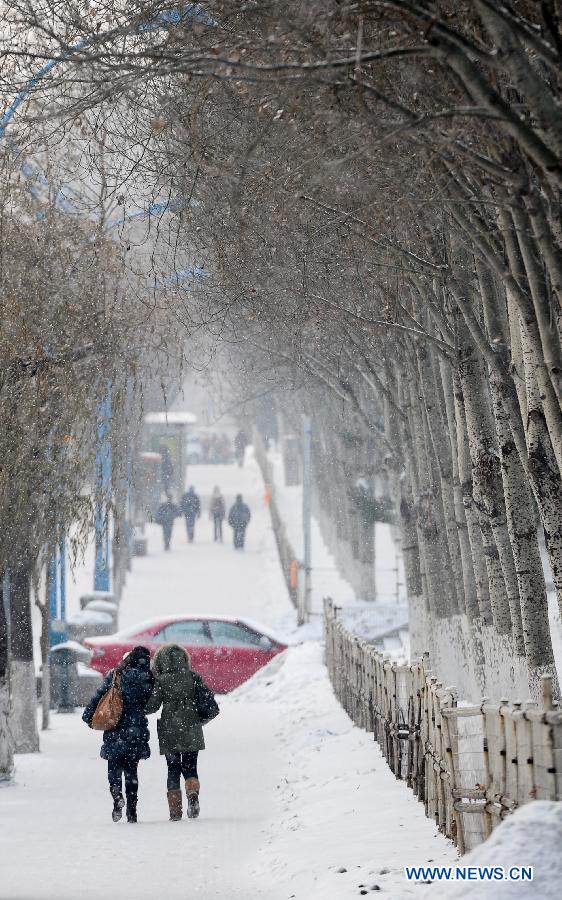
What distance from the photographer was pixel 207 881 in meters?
9.59

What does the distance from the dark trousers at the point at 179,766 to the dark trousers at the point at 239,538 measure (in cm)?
3654

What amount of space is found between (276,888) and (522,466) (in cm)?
515

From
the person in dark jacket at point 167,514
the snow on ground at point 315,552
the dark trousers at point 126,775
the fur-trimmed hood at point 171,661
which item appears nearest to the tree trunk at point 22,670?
the fur-trimmed hood at point 171,661

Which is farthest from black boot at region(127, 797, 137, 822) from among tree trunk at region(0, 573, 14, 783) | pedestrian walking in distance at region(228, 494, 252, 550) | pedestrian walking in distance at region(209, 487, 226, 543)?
pedestrian walking in distance at region(209, 487, 226, 543)

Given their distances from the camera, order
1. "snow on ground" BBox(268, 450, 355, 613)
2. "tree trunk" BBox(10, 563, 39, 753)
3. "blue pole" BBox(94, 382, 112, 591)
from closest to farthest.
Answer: "blue pole" BBox(94, 382, 112, 591)
"tree trunk" BBox(10, 563, 39, 753)
"snow on ground" BBox(268, 450, 355, 613)

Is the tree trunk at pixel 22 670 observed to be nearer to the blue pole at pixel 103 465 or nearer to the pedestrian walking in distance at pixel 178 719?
the blue pole at pixel 103 465

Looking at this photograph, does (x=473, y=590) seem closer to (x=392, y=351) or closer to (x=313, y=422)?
(x=392, y=351)

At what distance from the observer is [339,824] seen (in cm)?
1070

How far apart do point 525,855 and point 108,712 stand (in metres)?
6.31

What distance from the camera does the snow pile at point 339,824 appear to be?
863 centimetres

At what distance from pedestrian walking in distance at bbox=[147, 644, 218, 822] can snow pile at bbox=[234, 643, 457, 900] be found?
0.78m

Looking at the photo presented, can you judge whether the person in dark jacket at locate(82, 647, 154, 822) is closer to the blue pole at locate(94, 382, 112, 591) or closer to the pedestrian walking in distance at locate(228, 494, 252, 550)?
the blue pole at locate(94, 382, 112, 591)

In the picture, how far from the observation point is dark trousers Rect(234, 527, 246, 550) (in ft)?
162

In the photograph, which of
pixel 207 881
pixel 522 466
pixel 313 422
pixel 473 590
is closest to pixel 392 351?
pixel 473 590
